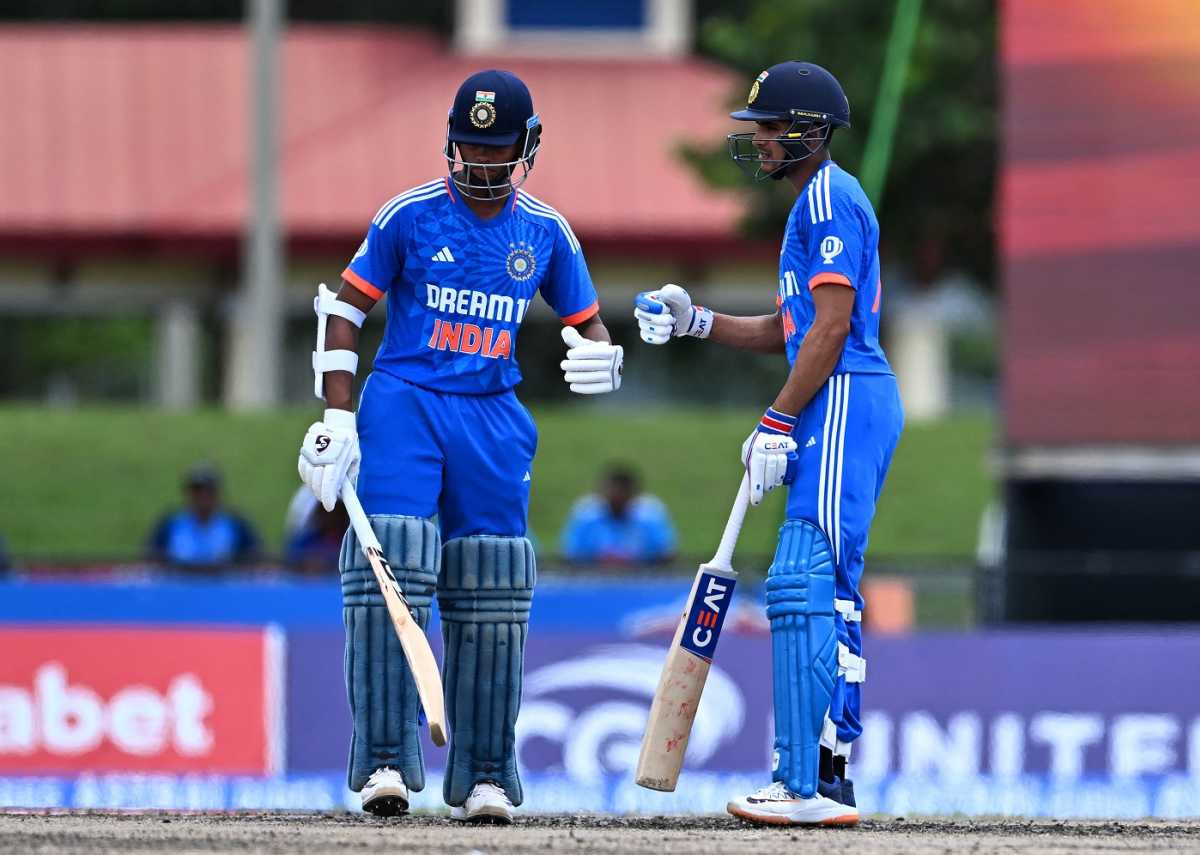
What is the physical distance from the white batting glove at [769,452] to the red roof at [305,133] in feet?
66.2

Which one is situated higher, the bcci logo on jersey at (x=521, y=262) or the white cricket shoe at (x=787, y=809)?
the bcci logo on jersey at (x=521, y=262)

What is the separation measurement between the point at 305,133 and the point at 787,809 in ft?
73.8

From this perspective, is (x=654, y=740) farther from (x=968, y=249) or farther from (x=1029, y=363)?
(x=968, y=249)

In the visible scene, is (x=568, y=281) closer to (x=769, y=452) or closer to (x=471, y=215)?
(x=471, y=215)

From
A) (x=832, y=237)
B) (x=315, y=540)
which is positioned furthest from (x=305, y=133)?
(x=832, y=237)

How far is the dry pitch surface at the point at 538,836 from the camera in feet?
19.8

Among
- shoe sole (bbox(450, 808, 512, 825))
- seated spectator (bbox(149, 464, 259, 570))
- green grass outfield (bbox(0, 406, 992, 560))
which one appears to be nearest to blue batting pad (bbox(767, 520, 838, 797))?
shoe sole (bbox(450, 808, 512, 825))

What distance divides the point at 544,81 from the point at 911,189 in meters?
5.91

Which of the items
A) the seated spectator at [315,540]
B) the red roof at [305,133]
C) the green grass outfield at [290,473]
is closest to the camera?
the seated spectator at [315,540]

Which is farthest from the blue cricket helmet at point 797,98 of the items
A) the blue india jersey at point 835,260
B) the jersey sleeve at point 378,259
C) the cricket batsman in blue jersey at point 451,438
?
the jersey sleeve at point 378,259

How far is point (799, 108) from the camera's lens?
710cm

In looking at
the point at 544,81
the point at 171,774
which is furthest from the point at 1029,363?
the point at 544,81

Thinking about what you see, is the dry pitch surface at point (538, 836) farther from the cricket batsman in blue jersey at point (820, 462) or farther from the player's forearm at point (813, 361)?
the player's forearm at point (813, 361)

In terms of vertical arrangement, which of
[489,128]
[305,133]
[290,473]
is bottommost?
[290,473]
